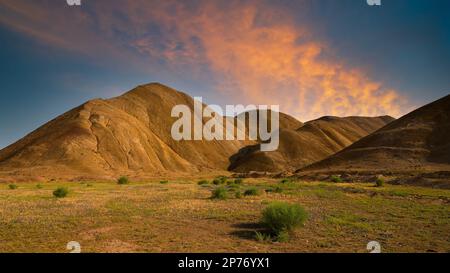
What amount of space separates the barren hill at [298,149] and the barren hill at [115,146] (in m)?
8.04

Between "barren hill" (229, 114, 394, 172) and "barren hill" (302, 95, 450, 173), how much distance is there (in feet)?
87.5

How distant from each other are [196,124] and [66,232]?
10837 cm

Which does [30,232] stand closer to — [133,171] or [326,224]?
[326,224]

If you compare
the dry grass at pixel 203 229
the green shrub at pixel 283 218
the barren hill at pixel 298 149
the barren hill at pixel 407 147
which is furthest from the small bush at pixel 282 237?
the barren hill at pixel 298 149

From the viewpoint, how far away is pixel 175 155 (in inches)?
3957

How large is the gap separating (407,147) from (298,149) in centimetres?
4933

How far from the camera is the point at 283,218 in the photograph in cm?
1223

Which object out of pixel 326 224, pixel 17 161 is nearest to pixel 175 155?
pixel 17 161

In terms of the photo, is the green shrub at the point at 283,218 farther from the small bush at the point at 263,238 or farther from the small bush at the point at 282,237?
the small bush at the point at 263,238

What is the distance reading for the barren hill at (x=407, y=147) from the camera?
67250 millimetres

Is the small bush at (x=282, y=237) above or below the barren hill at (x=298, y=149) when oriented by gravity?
below

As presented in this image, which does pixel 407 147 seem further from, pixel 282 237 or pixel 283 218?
pixel 282 237
